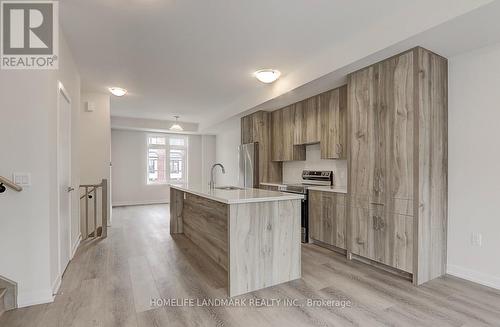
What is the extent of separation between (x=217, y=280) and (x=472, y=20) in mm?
3150

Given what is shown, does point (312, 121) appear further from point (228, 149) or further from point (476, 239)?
point (228, 149)

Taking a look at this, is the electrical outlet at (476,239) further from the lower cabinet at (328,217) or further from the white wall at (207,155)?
the white wall at (207,155)

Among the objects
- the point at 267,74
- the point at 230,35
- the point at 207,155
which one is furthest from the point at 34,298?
the point at 207,155

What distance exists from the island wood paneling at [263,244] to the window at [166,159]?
643 cm

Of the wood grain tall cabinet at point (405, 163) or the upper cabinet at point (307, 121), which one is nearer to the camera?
the wood grain tall cabinet at point (405, 163)

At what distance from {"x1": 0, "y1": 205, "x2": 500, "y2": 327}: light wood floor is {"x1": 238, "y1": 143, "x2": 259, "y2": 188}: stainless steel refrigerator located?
7.25 ft

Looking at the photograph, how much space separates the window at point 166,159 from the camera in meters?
8.09

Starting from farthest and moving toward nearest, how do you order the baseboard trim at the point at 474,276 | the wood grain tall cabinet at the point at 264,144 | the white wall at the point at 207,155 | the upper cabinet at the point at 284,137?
the white wall at the point at 207,155 → the wood grain tall cabinet at the point at 264,144 → the upper cabinet at the point at 284,137 → the baseboard trim at the point at 474,276

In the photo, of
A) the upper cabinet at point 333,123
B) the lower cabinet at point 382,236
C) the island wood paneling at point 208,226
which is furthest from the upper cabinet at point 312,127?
the island wood paneling at point 208,226

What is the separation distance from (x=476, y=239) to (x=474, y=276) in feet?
1.20

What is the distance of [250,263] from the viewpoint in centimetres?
239

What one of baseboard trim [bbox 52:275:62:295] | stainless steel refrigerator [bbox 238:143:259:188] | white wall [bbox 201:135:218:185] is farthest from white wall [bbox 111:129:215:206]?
baseboard trim [bbox 52:275:62:295]

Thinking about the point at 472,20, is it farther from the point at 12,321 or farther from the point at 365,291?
the point at 12,321

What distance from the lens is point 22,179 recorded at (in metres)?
2.10
